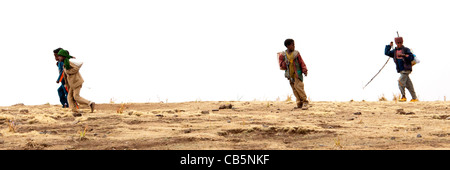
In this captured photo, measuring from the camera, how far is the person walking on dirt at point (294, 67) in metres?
12.0

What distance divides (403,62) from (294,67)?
14.7ft

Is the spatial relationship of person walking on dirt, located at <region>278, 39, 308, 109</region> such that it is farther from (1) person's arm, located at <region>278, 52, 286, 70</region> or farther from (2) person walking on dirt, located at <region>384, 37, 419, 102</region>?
(2) person walking on dirt, located at <region>384, 37, 419, 102</region>

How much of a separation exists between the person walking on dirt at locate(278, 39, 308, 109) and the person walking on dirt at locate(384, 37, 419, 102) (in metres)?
4.22

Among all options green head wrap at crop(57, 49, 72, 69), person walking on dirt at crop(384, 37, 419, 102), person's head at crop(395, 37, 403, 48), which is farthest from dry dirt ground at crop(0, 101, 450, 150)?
person's head at crop(395, 37, 403, 48)

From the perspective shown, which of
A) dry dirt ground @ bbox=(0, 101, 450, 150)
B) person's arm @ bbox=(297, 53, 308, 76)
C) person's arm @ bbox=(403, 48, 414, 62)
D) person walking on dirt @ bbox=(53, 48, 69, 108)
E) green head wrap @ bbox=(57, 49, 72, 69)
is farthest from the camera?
person's arm @ bbox=(403, 48, 414, 62)

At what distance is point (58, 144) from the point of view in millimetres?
6531

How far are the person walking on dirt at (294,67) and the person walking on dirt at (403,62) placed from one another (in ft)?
13.8

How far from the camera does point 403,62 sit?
48.1 ft

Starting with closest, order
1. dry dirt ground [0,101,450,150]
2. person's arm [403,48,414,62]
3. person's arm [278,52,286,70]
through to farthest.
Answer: dry dirt ground [0,101,450,150] → person's arm [278,52,286,70] → person's arm [403,48,414,62]

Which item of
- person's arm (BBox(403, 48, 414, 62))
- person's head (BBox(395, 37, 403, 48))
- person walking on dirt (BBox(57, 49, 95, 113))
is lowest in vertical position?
person walking on dirt (BBox(57, 49, 95, 113))

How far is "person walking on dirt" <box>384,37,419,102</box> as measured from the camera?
48.1ft

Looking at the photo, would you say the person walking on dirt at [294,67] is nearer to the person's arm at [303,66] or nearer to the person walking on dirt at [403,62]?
the person's arm at [303,66]

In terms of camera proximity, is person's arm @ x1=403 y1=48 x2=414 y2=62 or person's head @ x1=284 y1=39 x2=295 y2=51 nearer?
person's head @ x1=284 y1=39 x2=295 y2=51
